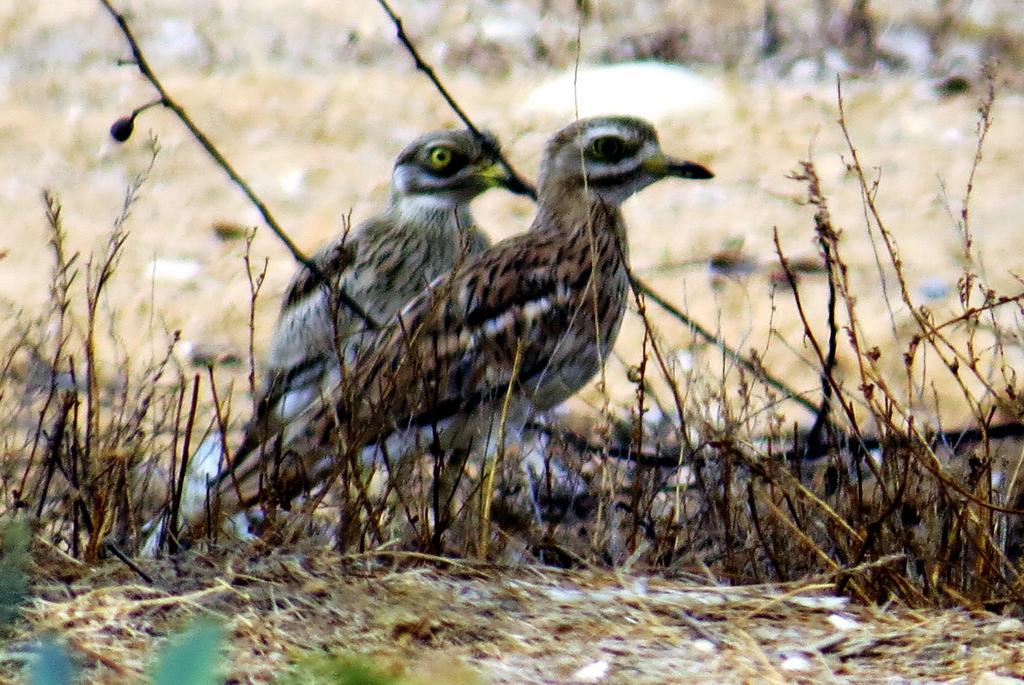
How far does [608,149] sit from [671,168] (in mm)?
199

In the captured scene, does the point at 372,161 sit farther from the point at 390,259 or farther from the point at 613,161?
the point at 613,161

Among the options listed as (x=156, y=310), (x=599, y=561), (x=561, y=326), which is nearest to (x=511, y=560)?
(x=599, y=561)

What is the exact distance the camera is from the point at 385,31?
10.5 metres

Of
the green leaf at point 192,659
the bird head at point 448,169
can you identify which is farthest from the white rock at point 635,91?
the green leaf at point 192,659

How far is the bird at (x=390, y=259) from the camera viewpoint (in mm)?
5750

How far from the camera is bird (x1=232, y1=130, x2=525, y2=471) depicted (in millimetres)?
5750

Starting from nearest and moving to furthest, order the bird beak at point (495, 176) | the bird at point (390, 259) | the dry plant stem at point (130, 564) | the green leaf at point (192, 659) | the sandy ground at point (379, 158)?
the green leaf at point (192, 659) < the dry plant stem at point (130, 564) < the bird at point (390, 259) < the bird beak at point (495, 176) < the sandy ground at point (379, 158)

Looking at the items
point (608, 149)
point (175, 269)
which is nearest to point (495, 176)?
point (608, 149)

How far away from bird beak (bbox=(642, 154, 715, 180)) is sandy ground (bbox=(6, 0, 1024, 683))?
0.93 meters

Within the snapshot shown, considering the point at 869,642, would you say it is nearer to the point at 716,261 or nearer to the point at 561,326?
the point at 561,326

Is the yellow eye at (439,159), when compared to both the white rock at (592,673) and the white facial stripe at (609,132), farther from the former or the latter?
the white rock at (592,673)

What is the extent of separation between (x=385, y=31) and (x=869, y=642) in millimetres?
7546

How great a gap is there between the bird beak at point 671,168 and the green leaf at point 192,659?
4.30 metres

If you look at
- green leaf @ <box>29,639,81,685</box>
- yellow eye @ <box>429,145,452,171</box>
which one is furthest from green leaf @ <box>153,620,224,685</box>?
yellow eye @ <box>429,145,452,171</box>
